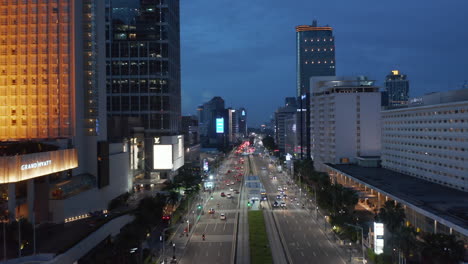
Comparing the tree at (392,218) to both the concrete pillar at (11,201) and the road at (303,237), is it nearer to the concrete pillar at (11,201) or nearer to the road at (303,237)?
the road at (303,237)

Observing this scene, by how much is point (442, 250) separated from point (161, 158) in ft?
321

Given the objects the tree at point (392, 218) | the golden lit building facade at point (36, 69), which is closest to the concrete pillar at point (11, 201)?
the golden lit building facade at point (36, 69)

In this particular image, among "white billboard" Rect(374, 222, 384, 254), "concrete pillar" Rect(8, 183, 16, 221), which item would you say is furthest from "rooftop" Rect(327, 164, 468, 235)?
"concrete pillar" Rect(8, 183, 16, 221)

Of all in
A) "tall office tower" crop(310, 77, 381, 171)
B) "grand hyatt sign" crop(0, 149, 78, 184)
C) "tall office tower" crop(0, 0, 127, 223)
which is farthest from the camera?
"tall office tower" crop(310, 77, 381, 171)

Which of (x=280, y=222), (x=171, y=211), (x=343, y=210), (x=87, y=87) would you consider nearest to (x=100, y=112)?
(x=87, y=87)

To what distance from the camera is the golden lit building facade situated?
273 ft

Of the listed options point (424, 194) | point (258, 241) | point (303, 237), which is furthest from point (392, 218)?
point (424, 194)

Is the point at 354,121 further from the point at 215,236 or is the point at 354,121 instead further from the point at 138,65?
the point at 215,236

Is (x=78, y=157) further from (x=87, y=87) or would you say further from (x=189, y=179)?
(x=189, y=179)

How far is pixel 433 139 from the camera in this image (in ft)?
309

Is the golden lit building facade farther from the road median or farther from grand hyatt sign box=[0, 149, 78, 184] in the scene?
the road median

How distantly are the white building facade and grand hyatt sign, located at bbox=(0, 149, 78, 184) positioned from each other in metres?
71.0

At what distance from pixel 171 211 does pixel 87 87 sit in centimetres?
3102

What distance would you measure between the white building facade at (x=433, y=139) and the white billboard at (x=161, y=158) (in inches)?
2563
